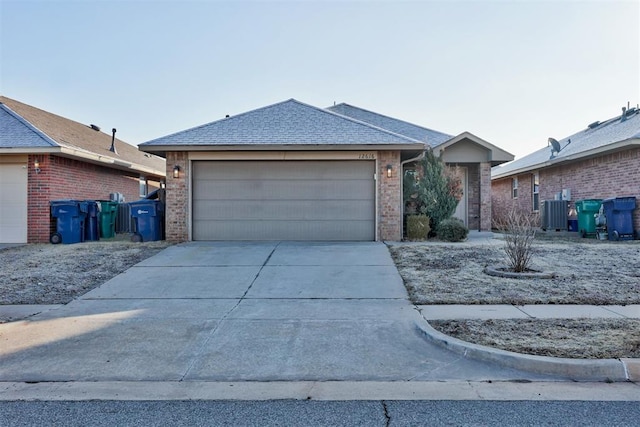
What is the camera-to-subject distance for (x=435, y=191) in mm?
13422

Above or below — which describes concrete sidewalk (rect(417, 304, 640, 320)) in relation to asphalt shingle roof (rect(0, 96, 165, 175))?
below

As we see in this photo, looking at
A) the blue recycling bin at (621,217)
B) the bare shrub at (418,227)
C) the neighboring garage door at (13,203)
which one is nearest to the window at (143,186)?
the neighboring garage door at (13,203)

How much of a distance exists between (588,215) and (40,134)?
17.1m

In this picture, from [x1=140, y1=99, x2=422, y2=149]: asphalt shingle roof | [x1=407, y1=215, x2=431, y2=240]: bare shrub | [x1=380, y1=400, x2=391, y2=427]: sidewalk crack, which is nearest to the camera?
[x1=380, y1=400, x2=391, y2=427]: sidewalk crack

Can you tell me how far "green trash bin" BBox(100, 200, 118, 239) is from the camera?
14578 millimetres

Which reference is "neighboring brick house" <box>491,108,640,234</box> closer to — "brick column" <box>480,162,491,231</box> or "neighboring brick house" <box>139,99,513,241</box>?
"brick column" <box>480,162,491,231</box>

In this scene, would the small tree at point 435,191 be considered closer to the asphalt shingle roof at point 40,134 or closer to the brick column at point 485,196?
the brick column at point 485,196

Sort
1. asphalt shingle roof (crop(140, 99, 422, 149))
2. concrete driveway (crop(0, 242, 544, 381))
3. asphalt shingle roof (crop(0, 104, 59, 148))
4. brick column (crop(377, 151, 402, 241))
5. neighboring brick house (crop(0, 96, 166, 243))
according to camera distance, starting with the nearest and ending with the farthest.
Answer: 1. concrete driveway (crop(0, 242, 544, 381))
2. asphalt shingle roof (crop(140, 99, 422, 149))
3. brick column (crop(377, 151, 402, 241))
4. asphalt shingle roof (crop(0, 104, 59, 148))
5. neighboring brick house (crop(0, 96, 166, 243))

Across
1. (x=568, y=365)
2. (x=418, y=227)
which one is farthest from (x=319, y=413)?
(x=418, y=227)

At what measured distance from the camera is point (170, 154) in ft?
41.9

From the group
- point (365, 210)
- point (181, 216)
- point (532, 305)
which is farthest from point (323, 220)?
point (532, 305)

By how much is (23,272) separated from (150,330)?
501cm

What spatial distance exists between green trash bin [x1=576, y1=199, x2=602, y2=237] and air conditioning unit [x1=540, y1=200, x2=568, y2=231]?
221cm

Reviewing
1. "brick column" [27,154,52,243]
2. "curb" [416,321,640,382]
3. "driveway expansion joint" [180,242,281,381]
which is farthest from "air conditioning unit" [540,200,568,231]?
"brick column" [27,154,52,243]
